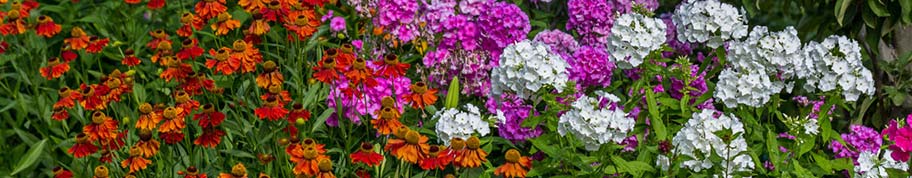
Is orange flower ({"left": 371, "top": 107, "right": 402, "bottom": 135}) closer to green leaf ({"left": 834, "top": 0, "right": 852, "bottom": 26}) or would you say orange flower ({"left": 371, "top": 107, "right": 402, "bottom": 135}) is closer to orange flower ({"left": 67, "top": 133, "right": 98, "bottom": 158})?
orange flower ({"left": 67, "top": 133, "right": 98, "bottom": 158})

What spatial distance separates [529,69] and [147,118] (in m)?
0.89

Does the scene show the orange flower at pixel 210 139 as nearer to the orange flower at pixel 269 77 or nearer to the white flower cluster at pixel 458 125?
the orange flower at pixel 269 77

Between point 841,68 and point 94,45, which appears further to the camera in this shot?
point 94,45

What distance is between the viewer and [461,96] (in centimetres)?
371

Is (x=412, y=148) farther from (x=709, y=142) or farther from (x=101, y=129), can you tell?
(x=101, y=129)

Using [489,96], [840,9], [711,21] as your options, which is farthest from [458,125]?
[840,9]

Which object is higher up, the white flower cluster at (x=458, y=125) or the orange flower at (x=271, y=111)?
the orange flower at (x=271, y=111)

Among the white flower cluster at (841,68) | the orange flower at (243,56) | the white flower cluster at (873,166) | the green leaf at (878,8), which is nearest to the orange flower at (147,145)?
the orange flower at (243,56)

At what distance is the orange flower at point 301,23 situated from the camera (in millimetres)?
3088

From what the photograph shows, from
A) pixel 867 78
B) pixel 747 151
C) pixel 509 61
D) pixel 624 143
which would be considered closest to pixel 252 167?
pixel 509 61

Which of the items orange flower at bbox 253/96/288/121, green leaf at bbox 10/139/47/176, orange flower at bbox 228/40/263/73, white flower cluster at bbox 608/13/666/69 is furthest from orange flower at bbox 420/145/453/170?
green leaf at bbox 10/139/47/176

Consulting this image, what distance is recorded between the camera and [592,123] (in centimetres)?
282

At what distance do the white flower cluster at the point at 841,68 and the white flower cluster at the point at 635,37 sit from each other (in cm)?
36

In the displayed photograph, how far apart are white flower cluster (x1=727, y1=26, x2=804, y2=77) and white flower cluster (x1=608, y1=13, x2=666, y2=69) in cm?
20
